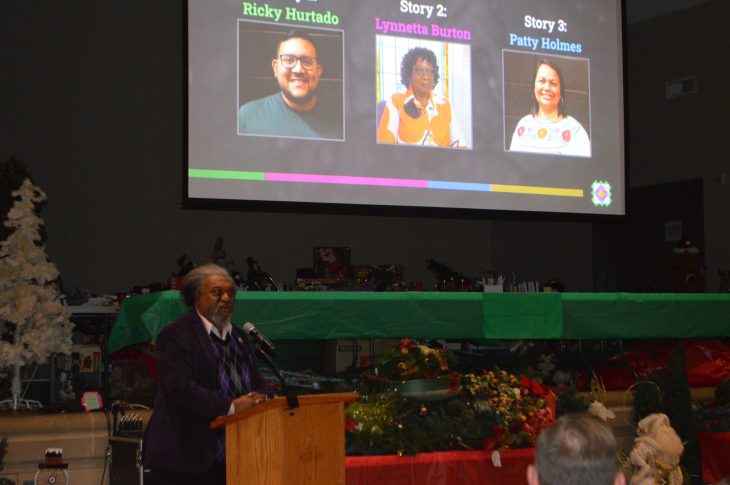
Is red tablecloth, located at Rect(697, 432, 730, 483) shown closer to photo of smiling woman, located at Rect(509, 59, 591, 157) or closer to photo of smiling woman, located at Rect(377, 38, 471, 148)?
photo of smiling woman, located at Rect(509, 59, 591, 157)

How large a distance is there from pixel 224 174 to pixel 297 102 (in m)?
0.62

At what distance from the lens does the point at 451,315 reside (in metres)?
4.05

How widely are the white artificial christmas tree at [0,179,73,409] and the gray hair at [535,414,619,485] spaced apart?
323 centimetres

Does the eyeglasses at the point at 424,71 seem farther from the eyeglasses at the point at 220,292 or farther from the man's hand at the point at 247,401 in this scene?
the man's hand at the point at 247,401

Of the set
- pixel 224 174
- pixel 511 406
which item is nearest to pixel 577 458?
pixel 511 406

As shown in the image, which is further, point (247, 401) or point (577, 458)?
point (247, 401)

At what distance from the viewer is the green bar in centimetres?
453

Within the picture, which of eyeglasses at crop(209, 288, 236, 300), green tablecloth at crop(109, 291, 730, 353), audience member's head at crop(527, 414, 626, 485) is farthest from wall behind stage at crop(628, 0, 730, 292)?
audience member's head at crop(527, 414, 626, 485)

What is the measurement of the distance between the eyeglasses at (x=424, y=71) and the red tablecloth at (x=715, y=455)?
100 inches

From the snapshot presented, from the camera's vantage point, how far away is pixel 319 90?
4902 mm

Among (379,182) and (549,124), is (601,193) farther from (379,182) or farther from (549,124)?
(379,182)

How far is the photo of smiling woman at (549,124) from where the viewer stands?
5293 millimetres

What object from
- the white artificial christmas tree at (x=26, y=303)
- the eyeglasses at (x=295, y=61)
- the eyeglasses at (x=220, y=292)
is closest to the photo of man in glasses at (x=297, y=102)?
the eyeglasses at (x=295, y=61)

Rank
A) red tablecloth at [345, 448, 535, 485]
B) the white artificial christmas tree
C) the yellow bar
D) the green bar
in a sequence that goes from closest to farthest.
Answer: red tablecloth at [345, 448, 535, 485], the white artificial christmas tree, the green bar, the yellow bar
